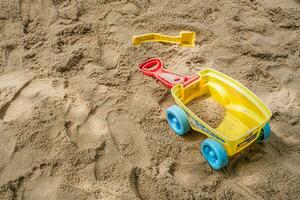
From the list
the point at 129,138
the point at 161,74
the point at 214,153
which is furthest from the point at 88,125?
the point at 214,153

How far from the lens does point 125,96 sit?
226 centimetres

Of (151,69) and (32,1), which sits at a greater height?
(32,1)

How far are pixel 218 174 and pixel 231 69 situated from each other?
0.83 metres

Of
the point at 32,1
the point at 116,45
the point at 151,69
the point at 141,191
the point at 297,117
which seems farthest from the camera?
the point at 32,1

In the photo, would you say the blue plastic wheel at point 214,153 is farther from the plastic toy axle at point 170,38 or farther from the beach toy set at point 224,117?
the plastic toy axle at point 170,38

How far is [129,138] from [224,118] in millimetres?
534

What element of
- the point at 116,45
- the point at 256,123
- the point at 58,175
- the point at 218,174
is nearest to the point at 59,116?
the point at 58,175

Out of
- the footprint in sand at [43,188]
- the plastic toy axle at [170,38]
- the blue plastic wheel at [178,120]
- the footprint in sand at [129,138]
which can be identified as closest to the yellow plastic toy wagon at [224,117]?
the blue plastic wheel at [178,120]

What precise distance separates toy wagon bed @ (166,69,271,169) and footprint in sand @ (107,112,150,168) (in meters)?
0.20

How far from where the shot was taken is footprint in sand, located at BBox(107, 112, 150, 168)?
192 cm

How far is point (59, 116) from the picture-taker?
212cm

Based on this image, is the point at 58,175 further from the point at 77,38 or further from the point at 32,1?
the point at 32,1

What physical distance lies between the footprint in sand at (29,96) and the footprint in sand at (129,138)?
0.41m

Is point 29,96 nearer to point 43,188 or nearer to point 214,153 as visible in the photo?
point 43,188
